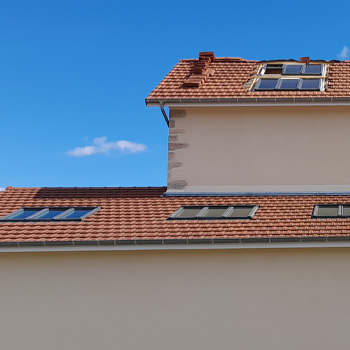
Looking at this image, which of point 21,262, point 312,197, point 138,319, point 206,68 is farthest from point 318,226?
point 206,68

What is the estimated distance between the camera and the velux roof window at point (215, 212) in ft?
39.9

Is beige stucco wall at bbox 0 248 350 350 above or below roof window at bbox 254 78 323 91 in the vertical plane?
below

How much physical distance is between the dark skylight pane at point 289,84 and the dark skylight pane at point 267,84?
0.21 m

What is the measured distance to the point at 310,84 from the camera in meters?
15.8

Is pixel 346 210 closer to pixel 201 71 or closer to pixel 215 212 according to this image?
pixel 215 212

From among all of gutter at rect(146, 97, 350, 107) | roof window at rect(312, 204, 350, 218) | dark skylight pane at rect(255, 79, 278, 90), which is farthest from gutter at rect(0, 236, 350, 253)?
dark skylight pane at rect(255, 79, 278, 90)

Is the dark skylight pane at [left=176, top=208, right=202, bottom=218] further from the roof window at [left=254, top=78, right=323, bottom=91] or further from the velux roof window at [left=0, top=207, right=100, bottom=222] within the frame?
the roof window at [left=254, top=78, right=323, bottom=91]

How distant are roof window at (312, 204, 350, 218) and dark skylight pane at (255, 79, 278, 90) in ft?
13.9

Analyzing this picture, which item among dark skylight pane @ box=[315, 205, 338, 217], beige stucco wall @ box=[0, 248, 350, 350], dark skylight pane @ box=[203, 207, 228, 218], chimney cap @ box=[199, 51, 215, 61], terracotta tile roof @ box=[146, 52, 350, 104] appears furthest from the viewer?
chimney cap @ box=[199, 51, 215, 61]

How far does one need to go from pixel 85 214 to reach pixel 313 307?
521cm

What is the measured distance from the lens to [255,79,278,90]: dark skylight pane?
15656mm

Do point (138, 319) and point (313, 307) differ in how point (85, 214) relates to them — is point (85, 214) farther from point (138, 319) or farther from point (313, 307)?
point (313, 307)

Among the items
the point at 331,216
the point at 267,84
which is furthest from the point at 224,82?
the point at 331,216

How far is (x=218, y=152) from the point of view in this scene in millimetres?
15062
